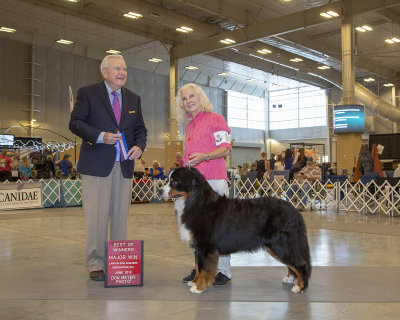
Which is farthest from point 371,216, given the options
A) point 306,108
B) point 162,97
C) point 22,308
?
point 306,108

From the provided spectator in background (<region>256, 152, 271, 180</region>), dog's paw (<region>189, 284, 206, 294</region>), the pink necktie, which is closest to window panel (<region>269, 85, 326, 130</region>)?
spectator in background (<region>256, 152, 271, 180</region>)

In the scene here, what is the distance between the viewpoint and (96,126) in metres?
3.66

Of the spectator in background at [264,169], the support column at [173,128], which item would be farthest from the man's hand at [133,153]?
the support column at [173,128]

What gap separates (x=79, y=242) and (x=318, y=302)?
12.7ft

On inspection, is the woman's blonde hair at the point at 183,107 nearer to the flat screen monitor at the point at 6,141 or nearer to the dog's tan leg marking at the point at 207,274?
the dog's tan leg marking at the point at 207,274

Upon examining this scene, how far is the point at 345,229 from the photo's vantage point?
743cm

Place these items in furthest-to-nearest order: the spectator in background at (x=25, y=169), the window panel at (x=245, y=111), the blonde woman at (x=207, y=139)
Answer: the window panel at (x=245, y=111), the spectator in background at (x=25, y=169), the blonde woman at (x=207, y=139)

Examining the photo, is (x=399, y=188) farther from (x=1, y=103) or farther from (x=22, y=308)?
(x=1, y=103)

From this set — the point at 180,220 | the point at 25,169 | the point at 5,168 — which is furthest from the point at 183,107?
the point at 25,169

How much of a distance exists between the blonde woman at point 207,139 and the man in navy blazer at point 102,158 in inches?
20.8

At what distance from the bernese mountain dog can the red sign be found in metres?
0.49

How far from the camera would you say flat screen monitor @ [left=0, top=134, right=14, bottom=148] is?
53.5 ft

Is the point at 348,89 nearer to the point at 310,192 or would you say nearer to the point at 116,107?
the point at 310,192

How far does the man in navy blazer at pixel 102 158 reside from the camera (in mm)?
3602
